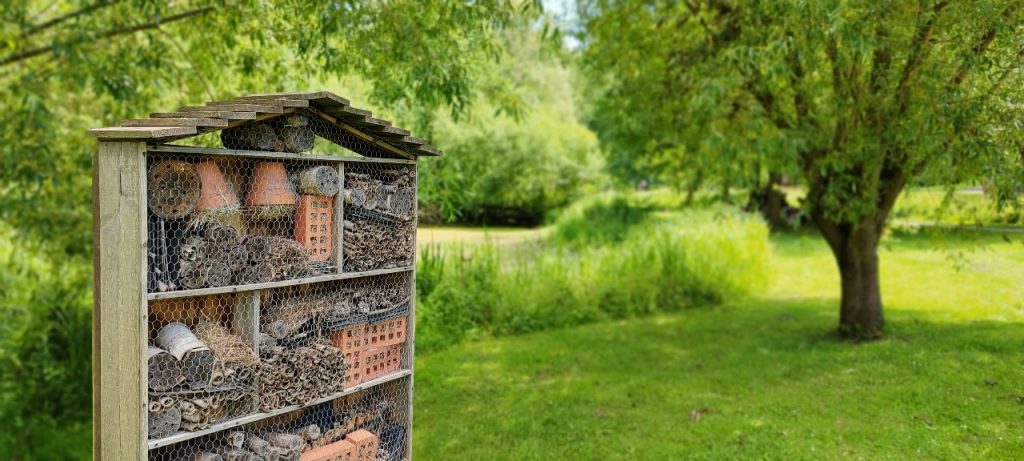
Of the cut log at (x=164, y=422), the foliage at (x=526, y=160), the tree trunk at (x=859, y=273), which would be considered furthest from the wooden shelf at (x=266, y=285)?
the foliage at (x=526, y=160)

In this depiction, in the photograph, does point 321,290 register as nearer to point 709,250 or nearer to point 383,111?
point 383,111

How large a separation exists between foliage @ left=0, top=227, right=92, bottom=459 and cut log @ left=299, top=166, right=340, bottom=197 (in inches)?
206

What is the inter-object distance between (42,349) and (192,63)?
3842mm

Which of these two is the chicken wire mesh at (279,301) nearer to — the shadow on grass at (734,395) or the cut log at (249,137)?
the cut log at (249,137)

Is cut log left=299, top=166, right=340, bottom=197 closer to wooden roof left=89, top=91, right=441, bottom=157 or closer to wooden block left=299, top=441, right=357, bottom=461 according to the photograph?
wooden roof left=89, top=91, right=441, bottom=157

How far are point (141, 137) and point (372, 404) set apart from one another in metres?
1.96

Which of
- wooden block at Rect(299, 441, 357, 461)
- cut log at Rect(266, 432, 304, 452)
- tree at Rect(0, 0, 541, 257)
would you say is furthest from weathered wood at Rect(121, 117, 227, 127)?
tree at Rect(0, 0, 541, 257)

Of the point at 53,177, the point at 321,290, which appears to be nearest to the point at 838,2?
the point at 321,290

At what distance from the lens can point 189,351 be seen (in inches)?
114

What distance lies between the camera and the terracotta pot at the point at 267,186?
10.8ft

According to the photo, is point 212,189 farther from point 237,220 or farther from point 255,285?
point 255,285

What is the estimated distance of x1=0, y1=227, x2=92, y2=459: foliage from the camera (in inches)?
292

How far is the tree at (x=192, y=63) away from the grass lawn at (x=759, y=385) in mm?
2680

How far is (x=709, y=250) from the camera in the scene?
11.5 metres
